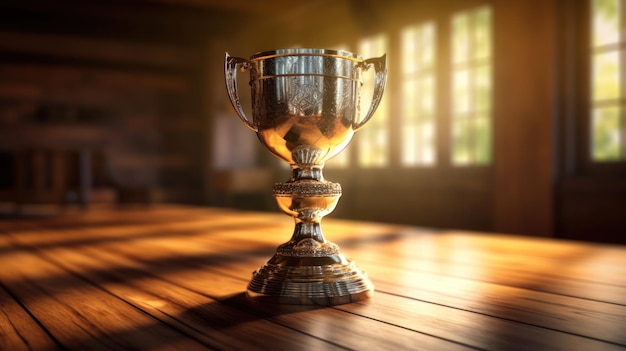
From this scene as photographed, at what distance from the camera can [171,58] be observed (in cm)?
742

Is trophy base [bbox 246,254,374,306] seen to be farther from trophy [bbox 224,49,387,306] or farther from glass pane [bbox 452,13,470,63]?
glass pane [bbox 452,13,470,63]

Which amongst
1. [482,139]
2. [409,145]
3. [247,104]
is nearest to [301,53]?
[482,139]

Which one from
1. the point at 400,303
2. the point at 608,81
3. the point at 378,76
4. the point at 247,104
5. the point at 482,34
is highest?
the point at 482,34

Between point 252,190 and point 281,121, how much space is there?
5.81 meters

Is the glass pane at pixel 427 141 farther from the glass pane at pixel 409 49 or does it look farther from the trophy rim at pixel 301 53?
the trophy rim at pixel 301 53

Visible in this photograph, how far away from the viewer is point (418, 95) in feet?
16.2

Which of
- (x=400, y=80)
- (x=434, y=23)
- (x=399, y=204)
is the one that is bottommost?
(x=399, y=204)

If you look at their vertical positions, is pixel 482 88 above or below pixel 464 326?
above

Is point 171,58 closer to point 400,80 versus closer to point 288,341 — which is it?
point 400,80

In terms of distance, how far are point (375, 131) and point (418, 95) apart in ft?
2.17

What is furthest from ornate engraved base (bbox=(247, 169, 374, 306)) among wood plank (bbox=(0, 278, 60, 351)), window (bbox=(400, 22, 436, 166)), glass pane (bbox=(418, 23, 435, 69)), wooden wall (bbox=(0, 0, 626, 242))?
glass pane (bbox=(418, 23, 435, 69))

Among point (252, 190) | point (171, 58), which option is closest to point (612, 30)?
point (252, 190)

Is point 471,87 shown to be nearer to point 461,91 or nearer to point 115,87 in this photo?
point 461,91

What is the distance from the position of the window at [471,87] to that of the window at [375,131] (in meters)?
0.82
